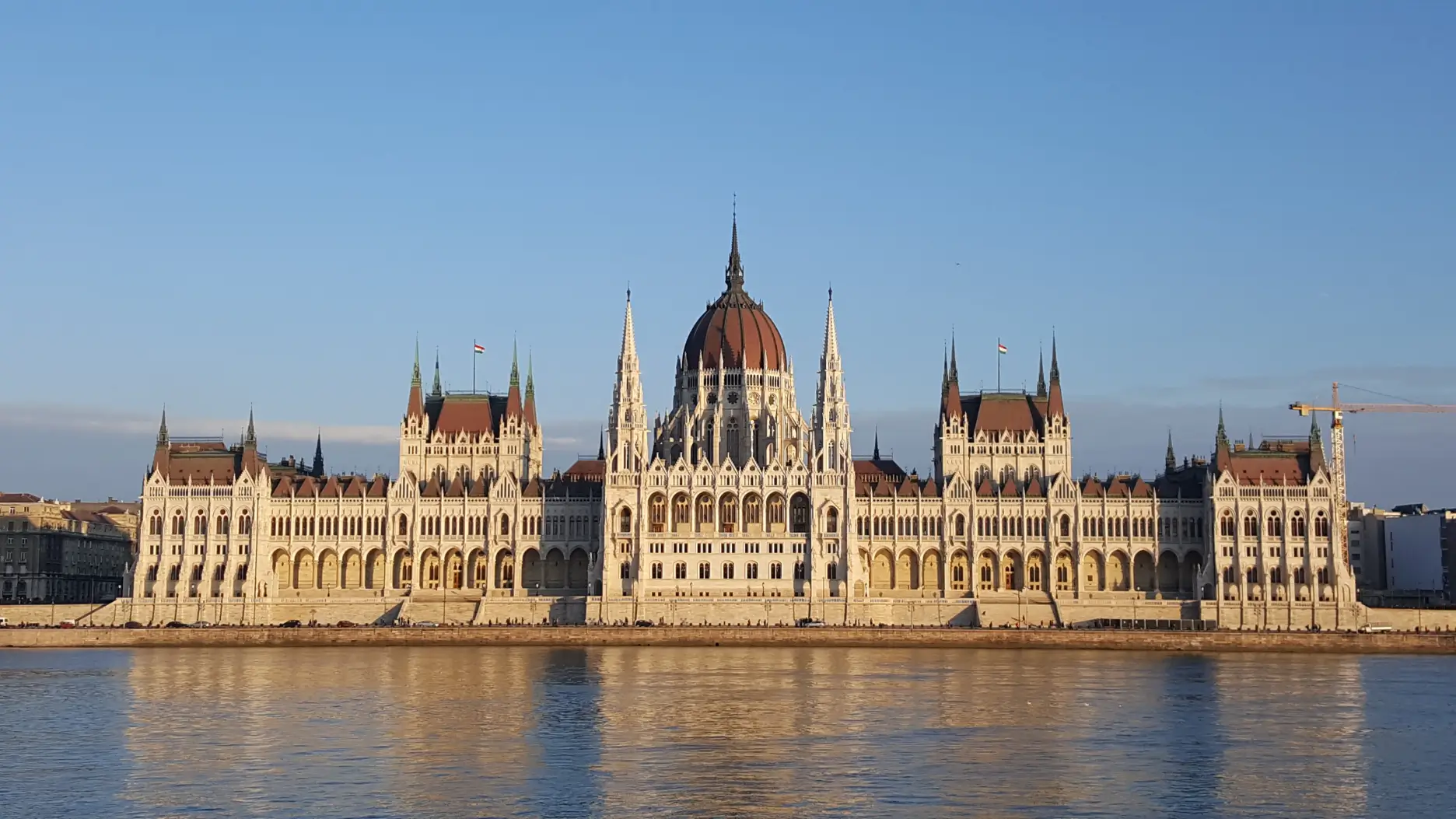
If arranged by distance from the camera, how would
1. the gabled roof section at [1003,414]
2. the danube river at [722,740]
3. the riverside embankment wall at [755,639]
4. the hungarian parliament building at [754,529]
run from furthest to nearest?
the gabled roof section at [1003,414], the hungarian parliament building at [754,529], the riverside embankment wall at [755,639], the danube river at [722,740]

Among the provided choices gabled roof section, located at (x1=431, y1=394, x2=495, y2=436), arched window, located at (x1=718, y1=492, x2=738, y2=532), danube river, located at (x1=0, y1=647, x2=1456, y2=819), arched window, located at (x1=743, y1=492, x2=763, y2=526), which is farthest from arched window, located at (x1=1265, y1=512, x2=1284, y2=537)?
gabled roof section, located at (x1=431, y1=394, x2=495, y2=436)

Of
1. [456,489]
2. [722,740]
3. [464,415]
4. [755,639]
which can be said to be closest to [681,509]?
[755,639]

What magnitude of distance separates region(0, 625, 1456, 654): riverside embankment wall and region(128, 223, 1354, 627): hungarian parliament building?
23.8 feet

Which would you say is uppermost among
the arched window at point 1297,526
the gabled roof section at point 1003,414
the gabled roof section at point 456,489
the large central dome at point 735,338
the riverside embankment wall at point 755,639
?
the large central dome at point 735,338

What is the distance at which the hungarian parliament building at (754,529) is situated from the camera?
141 metres

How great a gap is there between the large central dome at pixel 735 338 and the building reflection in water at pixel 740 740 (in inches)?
1969

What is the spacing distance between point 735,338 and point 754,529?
65.8ft

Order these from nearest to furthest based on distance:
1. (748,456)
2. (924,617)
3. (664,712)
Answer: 1. (664,712)
2. (924,617)
3. (748,456)

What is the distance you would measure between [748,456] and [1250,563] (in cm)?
3883

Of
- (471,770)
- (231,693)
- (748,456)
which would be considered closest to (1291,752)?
(471,770)

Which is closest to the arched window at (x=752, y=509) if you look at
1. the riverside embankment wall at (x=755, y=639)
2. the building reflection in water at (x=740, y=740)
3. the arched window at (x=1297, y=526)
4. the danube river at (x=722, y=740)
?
the riverside embankment wall at (x=755, y=639)

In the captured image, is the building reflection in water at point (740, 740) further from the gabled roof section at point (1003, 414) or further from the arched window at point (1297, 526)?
the gabled roof section at point (1003, 414)

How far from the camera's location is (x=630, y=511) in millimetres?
143250

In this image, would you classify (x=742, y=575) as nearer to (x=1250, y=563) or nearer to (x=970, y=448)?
(x=970, y=448)
